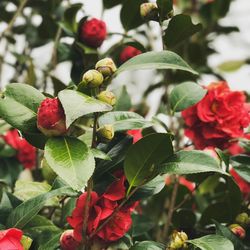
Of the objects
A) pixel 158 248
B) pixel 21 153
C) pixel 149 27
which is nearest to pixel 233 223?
pixel 158 248

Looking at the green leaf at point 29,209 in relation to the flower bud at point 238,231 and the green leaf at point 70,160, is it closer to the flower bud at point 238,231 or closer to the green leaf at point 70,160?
the green leaf at point 70,160

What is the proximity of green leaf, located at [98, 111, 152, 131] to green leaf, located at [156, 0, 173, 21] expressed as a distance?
0.21 metres

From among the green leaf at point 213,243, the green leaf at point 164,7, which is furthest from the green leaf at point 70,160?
the green leaf at point 164,7

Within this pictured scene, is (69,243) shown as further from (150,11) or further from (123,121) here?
(150,11)

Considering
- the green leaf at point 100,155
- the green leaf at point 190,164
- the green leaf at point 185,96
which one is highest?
the green leaf at point 100,155

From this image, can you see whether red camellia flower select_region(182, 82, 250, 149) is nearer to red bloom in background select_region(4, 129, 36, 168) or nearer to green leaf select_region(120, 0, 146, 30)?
green leaf select_region(120, 0, 146, 30)

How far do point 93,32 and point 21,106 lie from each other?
543 millimetres

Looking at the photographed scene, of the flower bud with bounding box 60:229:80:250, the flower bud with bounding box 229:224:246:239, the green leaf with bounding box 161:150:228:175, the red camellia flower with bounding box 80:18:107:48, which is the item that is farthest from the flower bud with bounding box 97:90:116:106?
the red camellia flower with bounding box 80:18:107:48

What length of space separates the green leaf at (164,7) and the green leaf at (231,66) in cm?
136

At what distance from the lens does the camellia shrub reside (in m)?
0.77

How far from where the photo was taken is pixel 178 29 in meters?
1.01

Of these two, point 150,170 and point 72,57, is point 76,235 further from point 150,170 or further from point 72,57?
point 72,57

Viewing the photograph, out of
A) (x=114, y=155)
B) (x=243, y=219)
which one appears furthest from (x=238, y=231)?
(x=114, y=155)

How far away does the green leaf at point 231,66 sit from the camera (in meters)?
2.29
